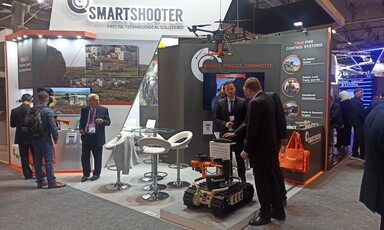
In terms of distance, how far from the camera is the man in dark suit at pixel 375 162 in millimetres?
1807

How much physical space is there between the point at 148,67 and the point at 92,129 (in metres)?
1.70

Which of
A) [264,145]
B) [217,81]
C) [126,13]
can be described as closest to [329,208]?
[264,145]

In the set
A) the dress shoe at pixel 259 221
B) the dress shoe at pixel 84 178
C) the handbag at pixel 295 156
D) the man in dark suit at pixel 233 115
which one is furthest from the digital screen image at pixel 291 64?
the dress shoe at pixel 84 178

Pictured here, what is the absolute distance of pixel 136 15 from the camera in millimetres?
5984

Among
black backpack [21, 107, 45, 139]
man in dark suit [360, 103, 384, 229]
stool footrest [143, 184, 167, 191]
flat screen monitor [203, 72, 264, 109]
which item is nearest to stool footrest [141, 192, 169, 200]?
stool footrest [143, 184, 167, 191]

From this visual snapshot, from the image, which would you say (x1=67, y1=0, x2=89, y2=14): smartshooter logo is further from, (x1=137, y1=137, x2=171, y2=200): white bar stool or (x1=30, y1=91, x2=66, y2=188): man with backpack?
(x1=137, y1=137, x2=171, y2=200): white bar stool

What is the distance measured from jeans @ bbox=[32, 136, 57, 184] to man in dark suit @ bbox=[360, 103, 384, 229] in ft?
13.6

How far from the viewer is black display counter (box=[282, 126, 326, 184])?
15.6 feet

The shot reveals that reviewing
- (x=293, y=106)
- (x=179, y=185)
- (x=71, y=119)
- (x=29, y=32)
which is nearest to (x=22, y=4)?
(x=29, y=32)

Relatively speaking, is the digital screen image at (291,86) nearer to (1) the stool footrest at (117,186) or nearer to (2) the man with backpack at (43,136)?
(1) the stool footrest at (117,186)

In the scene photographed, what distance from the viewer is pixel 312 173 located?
5.12 m

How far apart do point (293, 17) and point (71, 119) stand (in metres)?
5.68

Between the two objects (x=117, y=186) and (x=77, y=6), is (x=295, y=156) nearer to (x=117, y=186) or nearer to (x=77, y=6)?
(x=117, y=186)

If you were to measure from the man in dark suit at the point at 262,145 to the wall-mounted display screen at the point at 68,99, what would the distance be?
11.5 ft
